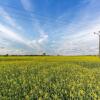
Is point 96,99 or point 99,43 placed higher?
point 99,43

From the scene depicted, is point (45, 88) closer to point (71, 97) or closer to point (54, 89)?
point (54, 89)

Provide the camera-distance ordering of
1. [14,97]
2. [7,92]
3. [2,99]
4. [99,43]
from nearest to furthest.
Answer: [2,99] → [14,97] → [7,92] → [99,43]

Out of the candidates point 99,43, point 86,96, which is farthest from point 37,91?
point 99,43

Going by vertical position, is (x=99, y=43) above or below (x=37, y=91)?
above

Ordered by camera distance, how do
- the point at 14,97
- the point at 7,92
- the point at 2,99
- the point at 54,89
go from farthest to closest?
the point at 54,89 < the point at 7,92 < the point at 14,97 < the point at 2,99

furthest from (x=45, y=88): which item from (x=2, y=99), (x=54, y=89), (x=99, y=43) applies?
(x=99, y=43)

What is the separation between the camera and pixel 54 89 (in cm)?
1114

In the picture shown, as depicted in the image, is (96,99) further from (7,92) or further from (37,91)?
(7,92)

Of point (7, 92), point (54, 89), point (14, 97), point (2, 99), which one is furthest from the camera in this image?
point (54, 89)

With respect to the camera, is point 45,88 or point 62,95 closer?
point 62,95

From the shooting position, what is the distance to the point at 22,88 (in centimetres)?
1161

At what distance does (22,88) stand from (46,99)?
3.11 meters

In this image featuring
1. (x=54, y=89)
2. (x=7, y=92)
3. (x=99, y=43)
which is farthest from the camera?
(x=99, y=43)

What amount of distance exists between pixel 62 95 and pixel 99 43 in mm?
76006
